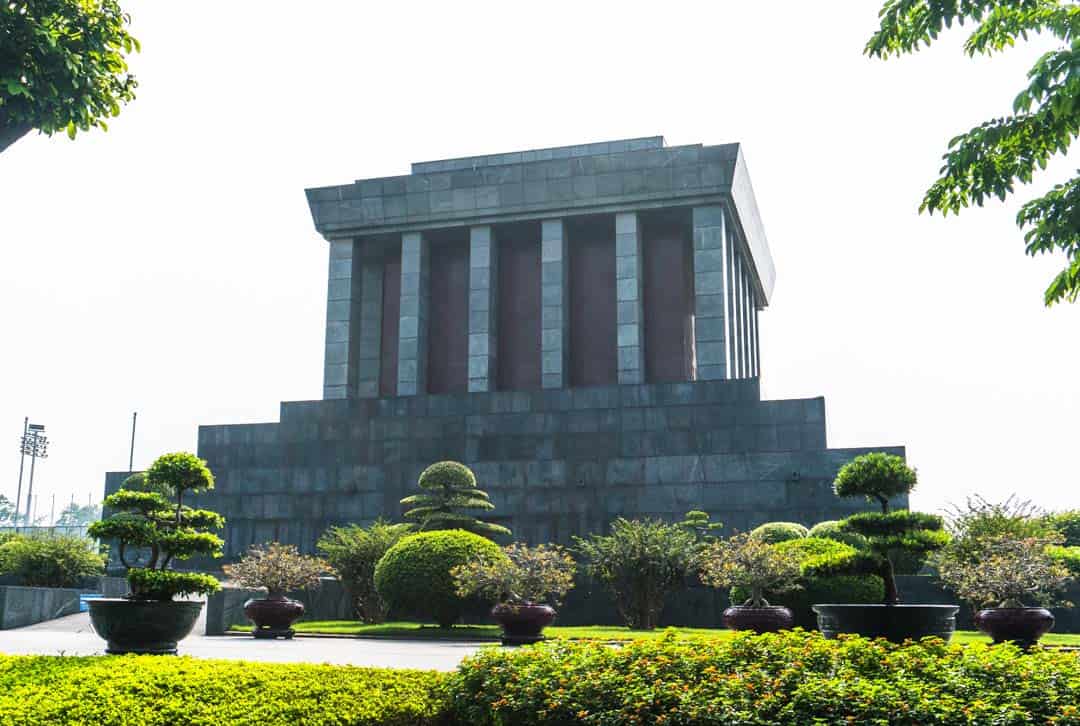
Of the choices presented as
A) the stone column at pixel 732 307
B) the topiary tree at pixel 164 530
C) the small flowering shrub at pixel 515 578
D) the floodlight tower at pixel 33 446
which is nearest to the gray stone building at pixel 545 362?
the stone column at pixel 732 307

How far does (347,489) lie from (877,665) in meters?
26.4

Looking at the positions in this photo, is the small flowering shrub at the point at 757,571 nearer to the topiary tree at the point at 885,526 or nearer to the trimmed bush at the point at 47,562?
the topiary tree at the point at 885,526

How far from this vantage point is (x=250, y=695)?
9523mm

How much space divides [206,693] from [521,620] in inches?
424

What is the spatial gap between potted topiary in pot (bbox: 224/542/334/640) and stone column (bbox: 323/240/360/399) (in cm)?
1647

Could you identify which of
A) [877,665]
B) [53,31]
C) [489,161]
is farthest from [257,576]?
[489,161]

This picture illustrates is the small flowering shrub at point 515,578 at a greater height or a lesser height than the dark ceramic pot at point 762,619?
greater

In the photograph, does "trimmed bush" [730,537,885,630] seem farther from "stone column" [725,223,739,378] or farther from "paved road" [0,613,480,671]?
"stone column" [725,223,739,378]

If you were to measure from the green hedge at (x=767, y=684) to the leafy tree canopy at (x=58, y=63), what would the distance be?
8835 millimetres

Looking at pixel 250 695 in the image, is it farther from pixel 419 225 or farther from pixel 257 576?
pixel 419 225

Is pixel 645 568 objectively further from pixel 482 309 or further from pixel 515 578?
pixel 482 309

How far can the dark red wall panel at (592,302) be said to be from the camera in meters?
40.9

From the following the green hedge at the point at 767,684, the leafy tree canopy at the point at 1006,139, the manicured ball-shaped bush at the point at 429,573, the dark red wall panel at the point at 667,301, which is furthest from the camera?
the dark red wall panel at the point at 667,301

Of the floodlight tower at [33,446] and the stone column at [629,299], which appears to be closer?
the stone column at [629,299]
